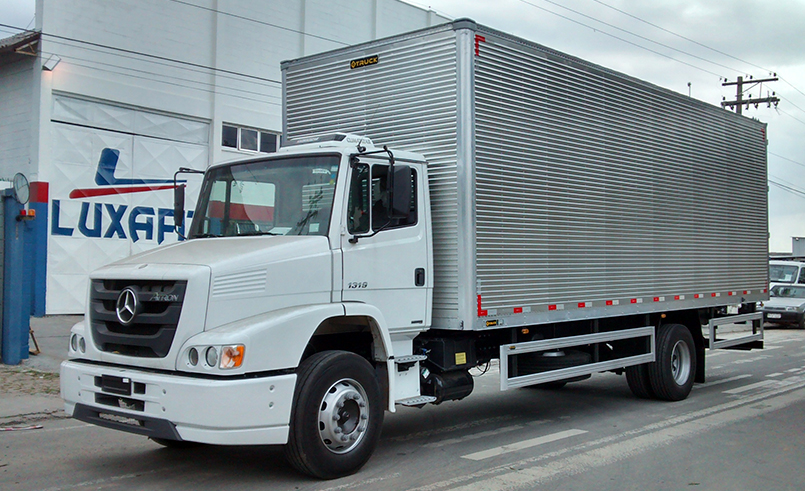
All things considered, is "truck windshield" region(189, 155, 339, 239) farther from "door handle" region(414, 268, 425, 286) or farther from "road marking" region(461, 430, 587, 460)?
"road marking" region(461, 430, 587, 460)

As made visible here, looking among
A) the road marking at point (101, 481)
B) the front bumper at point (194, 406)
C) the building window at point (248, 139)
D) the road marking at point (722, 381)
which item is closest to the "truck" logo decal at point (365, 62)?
the front bumper at point (194, 406)

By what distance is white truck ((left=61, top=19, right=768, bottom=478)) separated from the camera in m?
5.96

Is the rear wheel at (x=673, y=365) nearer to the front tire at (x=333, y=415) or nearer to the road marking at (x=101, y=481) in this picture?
the front tire at (x=333, y=415)

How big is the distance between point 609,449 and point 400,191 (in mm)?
3404

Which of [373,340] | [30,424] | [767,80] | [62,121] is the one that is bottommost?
[30,424]

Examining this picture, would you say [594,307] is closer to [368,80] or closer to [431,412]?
[431,412]

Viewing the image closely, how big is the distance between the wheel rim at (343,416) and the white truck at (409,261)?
0.02 meters

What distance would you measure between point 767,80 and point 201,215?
38381 millimetres

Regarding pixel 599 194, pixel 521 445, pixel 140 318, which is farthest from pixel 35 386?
pixel 599 194

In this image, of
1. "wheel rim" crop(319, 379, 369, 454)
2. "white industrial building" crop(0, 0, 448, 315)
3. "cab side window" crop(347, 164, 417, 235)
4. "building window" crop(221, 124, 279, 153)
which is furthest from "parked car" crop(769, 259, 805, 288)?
"wheel rim" crop(319, 379, 369, 454)

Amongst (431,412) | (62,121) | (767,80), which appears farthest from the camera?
(767,80)

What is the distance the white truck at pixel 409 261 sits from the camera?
5.96 metres

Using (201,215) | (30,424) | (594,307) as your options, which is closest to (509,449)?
(594,307)

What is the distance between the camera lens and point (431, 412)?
32.7ft
